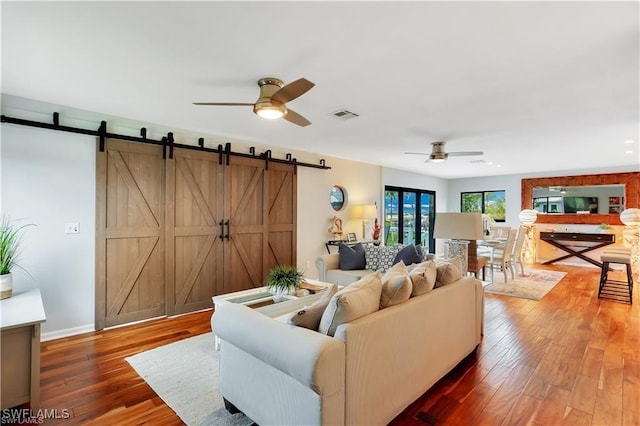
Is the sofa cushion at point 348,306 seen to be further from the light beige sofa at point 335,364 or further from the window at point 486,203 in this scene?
the window at point 486,203

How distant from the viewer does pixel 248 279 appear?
481 centimetres

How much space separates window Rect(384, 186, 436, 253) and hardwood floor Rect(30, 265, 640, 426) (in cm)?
397

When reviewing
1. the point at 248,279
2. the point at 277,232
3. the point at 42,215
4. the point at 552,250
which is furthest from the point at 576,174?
the point at 42,215

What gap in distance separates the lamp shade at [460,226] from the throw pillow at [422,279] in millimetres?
1637

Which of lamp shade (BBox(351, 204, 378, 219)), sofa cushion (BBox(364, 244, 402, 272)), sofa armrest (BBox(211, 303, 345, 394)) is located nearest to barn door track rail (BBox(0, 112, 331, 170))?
lamp shade (BBox(351, 204, 378, 219))

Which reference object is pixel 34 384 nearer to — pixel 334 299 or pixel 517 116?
pixel 334 299

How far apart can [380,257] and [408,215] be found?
13.7 ft

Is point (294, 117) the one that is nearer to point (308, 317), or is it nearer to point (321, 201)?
point (308, 317)

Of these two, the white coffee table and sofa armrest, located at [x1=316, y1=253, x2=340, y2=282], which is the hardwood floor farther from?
sofa armrest, located at [x1=316, y1=253, x2=340, y2=282]

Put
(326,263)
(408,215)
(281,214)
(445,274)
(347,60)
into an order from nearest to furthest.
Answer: (347,60), (445,274), (326,263), (281,214), (408,215)

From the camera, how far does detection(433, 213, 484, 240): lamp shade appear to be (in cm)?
379

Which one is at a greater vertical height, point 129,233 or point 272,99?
point 272,99

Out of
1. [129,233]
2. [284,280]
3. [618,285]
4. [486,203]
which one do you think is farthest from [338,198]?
[486,203]

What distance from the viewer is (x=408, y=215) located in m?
8.48
